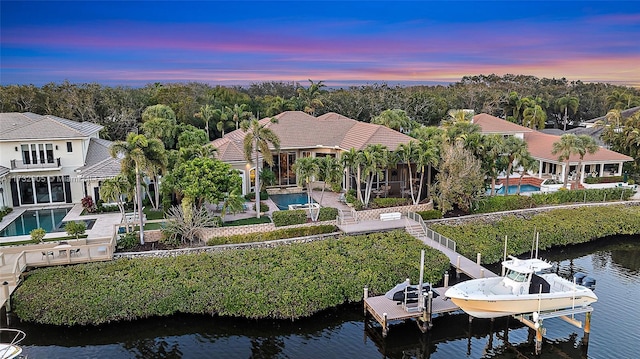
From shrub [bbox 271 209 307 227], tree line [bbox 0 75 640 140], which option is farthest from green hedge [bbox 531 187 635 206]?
tree line [bbox 0 75 640 140]

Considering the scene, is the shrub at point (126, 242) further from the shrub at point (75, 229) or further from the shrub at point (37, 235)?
the shrub at point (37, 235)

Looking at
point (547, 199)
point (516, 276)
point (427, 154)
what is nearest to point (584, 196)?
point (547, 199)

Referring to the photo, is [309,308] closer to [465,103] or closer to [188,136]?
[188,136]

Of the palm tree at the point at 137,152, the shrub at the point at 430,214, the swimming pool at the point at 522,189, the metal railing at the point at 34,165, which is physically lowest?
the swimming pool at the point at 522,189

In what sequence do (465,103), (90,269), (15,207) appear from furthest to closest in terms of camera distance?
Answer: (465,103) → (15,207) → (90,269)

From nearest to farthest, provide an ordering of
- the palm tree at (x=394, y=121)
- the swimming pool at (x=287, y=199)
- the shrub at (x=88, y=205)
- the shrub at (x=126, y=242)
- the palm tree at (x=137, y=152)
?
the palm tree at (x=137, y=152), the shrub at (x=126, y=242), the shrub at (x=88, y=205), the swimming pool at (x=287, y=199), the palm tree at (x=394, y=121)

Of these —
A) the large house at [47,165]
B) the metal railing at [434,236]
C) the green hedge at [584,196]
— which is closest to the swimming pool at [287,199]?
the metal railing at [434,236]

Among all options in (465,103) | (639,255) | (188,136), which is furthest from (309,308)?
(465,103)

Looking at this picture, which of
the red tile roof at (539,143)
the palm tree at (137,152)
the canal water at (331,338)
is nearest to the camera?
the canal water at (331,338)
